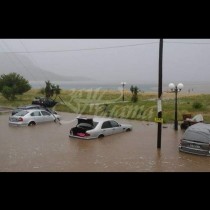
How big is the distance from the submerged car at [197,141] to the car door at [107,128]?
186 inches

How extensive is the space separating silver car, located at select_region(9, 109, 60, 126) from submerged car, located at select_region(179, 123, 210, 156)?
1116 centimetres

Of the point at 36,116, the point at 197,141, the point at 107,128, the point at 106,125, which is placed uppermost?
the point at 36,116

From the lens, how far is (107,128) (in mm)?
16500

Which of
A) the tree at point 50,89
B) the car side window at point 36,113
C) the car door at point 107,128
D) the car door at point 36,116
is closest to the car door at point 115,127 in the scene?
A: the car door at point 107,128

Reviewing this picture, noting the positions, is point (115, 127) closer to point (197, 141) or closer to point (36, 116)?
point (197, 141)

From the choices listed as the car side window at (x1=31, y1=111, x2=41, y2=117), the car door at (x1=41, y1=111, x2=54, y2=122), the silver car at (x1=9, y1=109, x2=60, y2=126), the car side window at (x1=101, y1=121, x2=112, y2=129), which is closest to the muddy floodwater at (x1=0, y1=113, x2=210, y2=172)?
the car side window at (x1=101, y1=121, x2=112, y2=129)

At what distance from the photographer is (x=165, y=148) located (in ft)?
45.7

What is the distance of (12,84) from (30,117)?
22.4 meters

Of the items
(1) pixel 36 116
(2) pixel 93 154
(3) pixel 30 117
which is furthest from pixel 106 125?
(1) pixel 36 116

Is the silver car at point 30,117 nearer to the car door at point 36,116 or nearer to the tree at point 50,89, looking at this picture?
the car door at point 36,116

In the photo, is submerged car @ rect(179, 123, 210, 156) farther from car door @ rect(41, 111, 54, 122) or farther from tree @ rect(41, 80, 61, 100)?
tree @ rect(41, 80, 61, 100)
